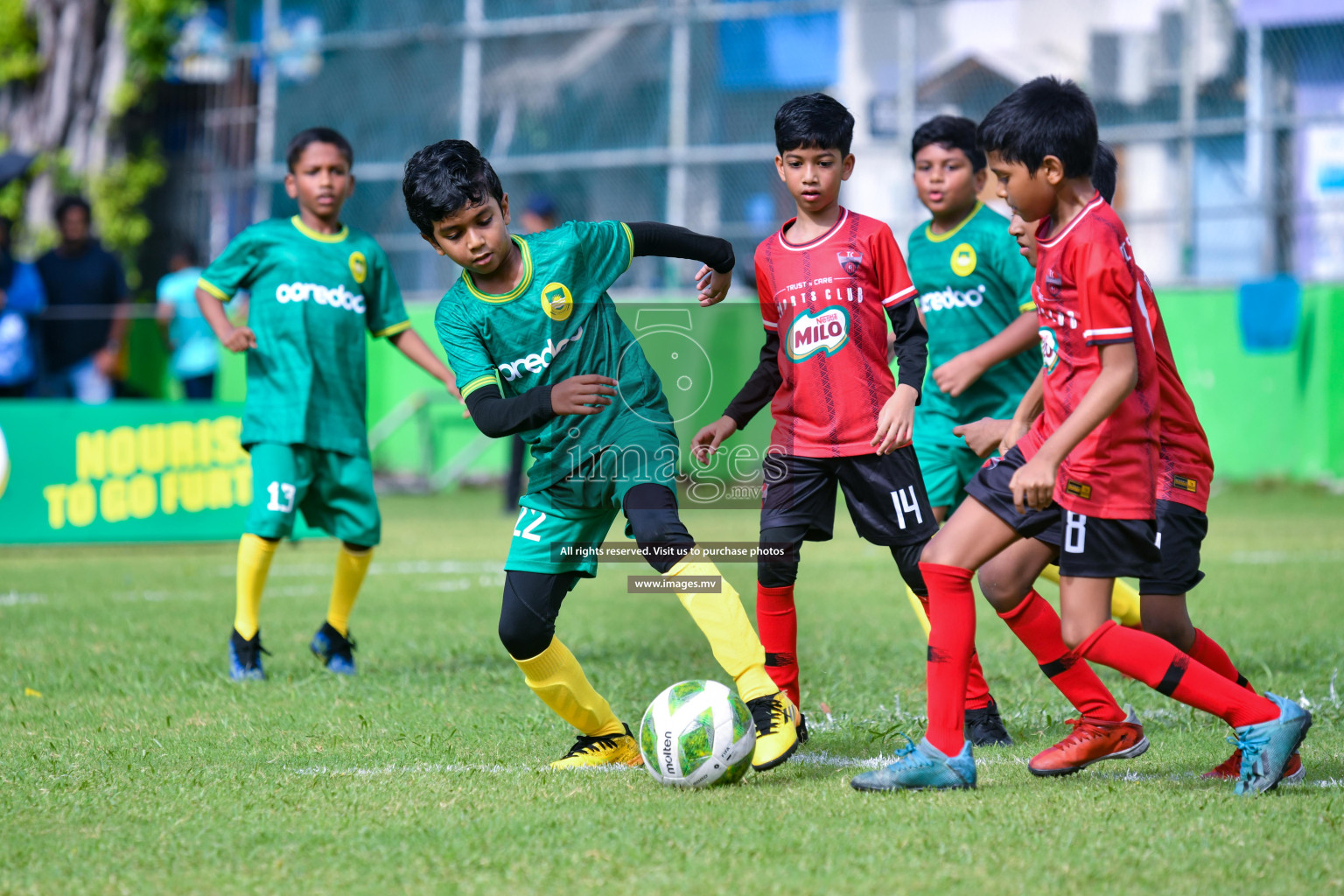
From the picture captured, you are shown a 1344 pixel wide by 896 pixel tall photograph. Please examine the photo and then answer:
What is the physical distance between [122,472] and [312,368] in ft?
17.0

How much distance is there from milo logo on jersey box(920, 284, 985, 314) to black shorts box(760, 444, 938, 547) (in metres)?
1.11

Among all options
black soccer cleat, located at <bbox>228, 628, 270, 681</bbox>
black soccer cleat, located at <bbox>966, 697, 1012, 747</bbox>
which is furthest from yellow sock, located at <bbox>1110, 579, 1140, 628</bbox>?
black soccer cleat, located at <bbox>228, 628, 270, 681</bbox>

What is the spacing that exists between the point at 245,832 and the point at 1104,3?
13.9 meters

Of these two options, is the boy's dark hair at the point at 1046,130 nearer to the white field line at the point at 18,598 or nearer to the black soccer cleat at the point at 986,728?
the black soccer cleat at the point at 986,728

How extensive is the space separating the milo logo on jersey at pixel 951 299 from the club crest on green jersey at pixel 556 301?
1.76 metres

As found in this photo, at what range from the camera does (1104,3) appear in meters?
14.9

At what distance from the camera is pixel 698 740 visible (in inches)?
144

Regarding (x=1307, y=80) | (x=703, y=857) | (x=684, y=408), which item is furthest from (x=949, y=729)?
(x=1307, y=80)

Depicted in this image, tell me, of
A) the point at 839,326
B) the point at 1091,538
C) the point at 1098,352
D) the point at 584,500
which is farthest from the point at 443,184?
the point at 1091,538

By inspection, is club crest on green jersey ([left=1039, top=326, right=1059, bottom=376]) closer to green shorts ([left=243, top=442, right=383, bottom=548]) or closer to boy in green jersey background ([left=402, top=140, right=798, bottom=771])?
boy in green jersey background ([left=402, top=140, right=798, bottom=771])

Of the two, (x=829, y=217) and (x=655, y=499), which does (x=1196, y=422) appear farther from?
(x=655, y=499)

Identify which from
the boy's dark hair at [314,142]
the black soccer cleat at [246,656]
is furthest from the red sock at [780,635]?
the boy's dark hair at [314,142]

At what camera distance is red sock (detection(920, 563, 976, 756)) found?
3.56 metres

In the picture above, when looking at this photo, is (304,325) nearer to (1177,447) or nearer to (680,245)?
(680,245)
